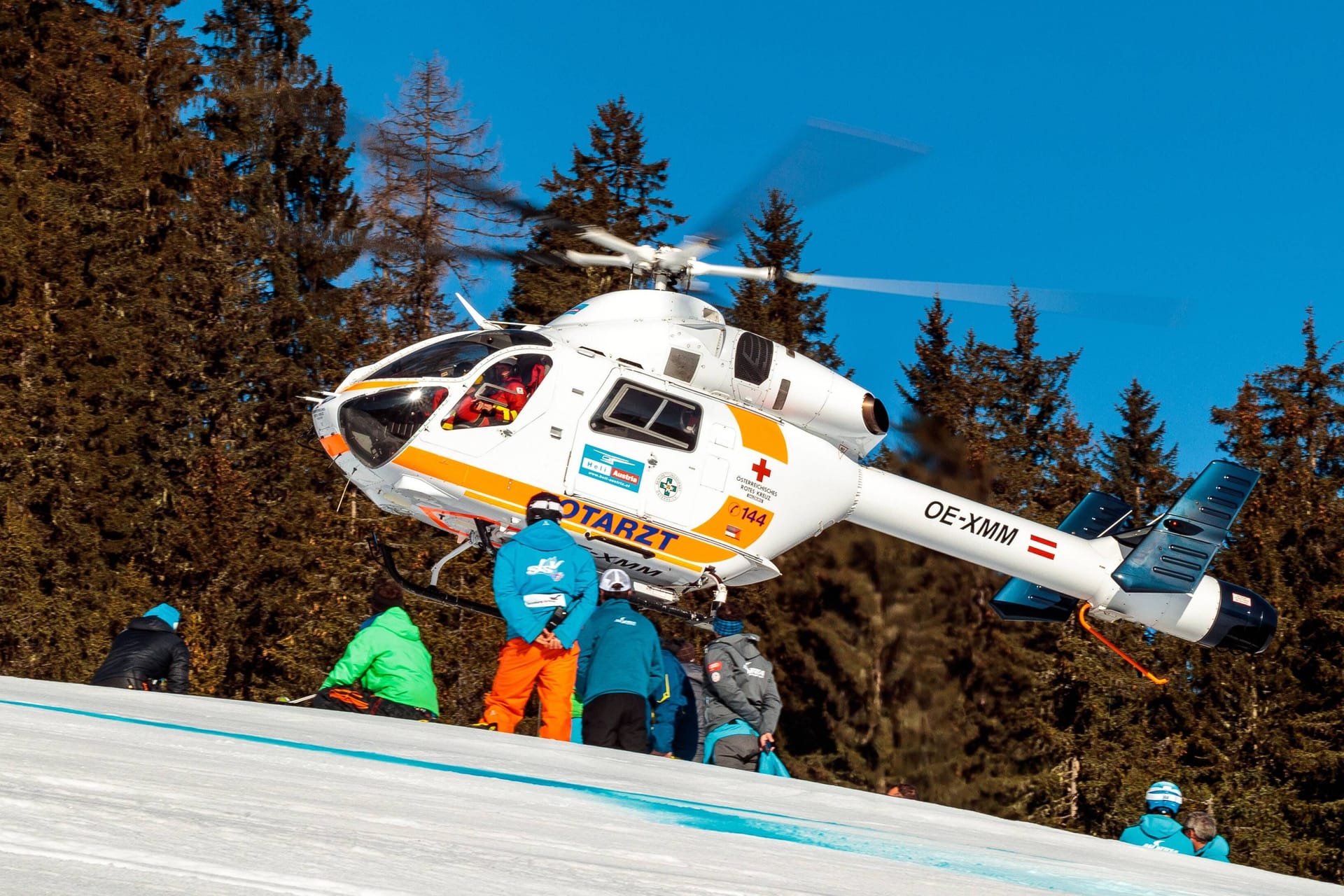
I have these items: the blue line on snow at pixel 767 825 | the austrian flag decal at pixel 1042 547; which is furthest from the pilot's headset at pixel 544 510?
the austrian flag decal at pixel 1042 547

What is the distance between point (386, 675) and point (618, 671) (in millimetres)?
1670

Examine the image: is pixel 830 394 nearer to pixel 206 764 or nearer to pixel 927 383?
pixel 206 764

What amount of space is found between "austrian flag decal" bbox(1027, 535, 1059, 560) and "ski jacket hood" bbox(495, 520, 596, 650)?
6.57 m

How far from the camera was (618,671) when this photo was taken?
786 centimetres

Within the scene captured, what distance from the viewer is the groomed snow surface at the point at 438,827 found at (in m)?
1.87

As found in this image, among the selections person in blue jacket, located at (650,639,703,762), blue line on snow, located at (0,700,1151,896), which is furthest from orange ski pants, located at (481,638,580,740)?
blue line on snow, located at (0,700,1151,896)

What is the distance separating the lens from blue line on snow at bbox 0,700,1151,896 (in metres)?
2.65

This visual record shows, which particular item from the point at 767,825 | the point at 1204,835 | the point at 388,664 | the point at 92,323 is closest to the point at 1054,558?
the point at 1204,835

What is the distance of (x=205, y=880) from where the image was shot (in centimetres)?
176

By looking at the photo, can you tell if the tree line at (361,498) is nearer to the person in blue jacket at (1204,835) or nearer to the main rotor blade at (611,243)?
the main rotor blade at (611,243)

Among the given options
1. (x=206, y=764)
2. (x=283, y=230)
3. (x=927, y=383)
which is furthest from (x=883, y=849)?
(x=927, y=383)

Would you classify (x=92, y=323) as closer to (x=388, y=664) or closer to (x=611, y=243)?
(x=611, y=243)

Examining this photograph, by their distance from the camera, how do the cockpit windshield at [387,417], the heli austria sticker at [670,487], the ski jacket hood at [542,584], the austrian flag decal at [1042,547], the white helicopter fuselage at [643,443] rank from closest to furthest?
the ski jacket hood at [542,584] → the cockpit windshield at [387,417] → the white helicopter fuselage at [643,443] → the heli austria sticker at [670,487] → the austrian flag decal at [1042,547]

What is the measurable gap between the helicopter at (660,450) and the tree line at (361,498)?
134 centimetres
